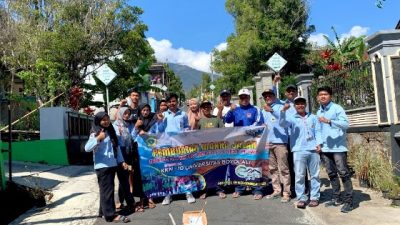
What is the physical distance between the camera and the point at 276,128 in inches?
300

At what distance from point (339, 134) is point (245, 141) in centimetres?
175

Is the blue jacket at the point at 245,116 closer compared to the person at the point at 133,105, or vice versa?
the person at the point at 133,105

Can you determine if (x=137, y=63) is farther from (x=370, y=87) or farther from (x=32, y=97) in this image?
(x=370, y=87)

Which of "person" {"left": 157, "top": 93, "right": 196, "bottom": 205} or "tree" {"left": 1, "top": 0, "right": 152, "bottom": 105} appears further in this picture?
"tree" {"left": 1, "top": 0, "right": 152, "bottom": 105}

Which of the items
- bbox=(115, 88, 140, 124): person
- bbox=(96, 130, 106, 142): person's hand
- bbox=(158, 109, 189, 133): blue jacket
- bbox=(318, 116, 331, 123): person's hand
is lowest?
bbox=(96, 130, 106, 142): person's hand

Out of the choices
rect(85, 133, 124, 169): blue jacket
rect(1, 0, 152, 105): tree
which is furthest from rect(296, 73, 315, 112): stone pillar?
rect(1, 0, 152, 105): tree

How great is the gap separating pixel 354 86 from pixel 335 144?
3.32 metres

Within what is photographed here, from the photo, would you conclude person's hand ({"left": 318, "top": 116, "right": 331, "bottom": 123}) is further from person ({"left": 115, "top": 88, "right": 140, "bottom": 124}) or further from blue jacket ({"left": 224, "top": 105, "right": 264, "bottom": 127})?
person ({"left": 115, "top": 88, "right": 140, "bottom": 124})

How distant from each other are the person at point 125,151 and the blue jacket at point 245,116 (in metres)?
1.81

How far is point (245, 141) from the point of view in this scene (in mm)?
8023

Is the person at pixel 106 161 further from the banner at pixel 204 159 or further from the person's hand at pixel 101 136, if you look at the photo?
the banner at pixel 204 159

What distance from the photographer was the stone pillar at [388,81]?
311 inches

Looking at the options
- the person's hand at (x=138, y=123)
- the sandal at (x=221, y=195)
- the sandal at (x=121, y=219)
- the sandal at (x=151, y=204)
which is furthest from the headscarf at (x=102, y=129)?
the sandal at (x=221, y=195)

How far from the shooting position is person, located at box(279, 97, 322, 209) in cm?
711
